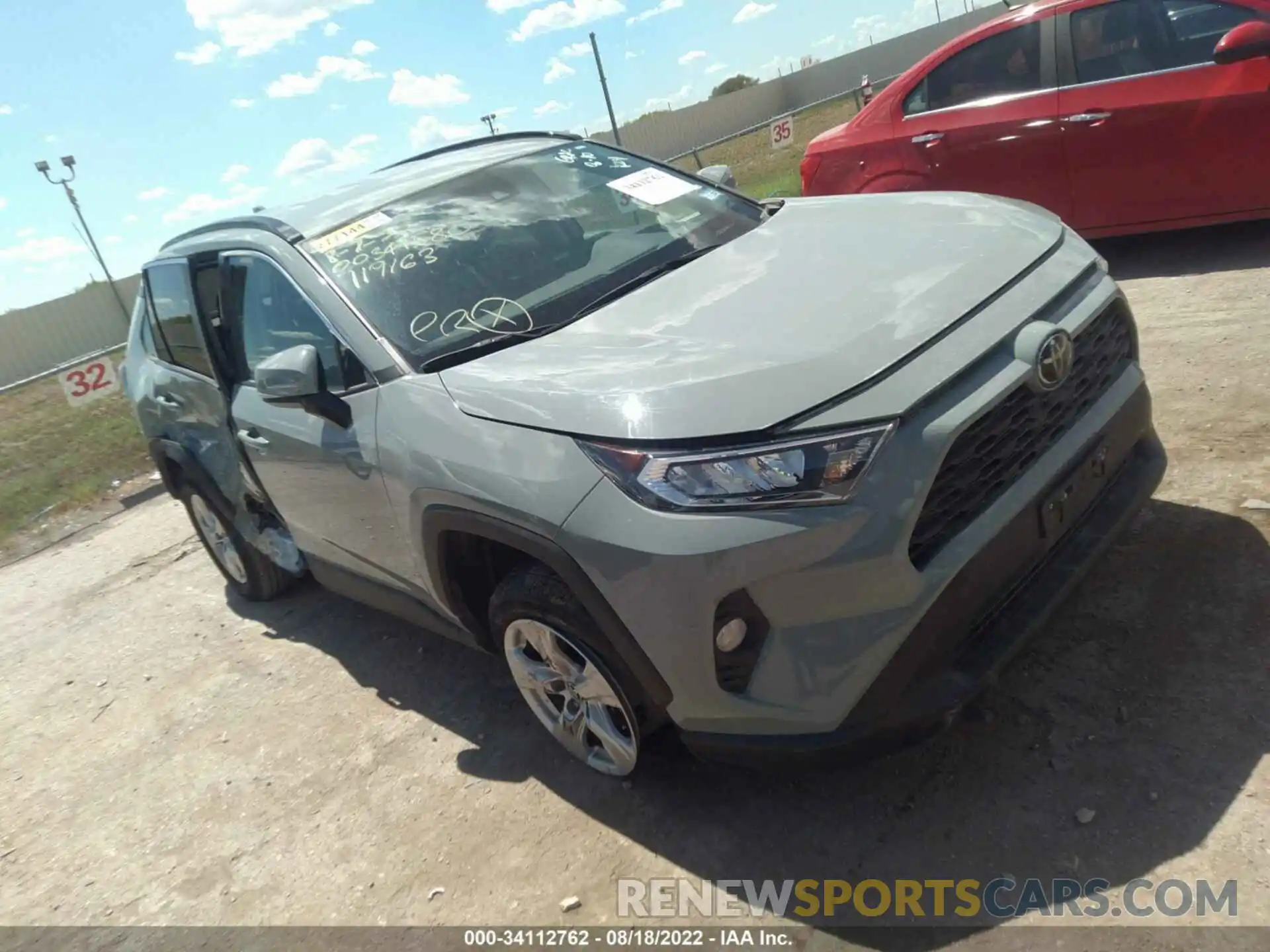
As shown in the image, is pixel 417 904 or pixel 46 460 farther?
pixel 46 460

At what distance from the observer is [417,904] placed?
9.09 ft

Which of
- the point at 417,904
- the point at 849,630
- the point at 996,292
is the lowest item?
the point at 417,904

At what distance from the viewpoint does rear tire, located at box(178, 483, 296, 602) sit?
4.89 m

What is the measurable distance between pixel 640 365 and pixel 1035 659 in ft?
5.05

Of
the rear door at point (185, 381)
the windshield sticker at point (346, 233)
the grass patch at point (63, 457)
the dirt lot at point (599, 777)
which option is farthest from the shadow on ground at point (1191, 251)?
the grass patch at point (63, 457)

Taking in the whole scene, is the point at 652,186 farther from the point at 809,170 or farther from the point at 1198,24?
the point at 1198,24

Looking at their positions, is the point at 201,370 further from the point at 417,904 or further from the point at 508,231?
the point at 417,904

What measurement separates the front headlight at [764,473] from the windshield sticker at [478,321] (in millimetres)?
922

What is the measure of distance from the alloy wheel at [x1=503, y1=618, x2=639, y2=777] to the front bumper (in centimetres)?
34

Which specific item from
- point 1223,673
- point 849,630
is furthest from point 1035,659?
point 849,630

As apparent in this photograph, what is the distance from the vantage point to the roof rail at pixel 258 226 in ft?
11.4

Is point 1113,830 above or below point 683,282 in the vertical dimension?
below

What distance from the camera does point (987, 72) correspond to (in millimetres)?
5996

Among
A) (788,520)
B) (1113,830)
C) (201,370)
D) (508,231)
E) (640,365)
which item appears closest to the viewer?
(788,520)
